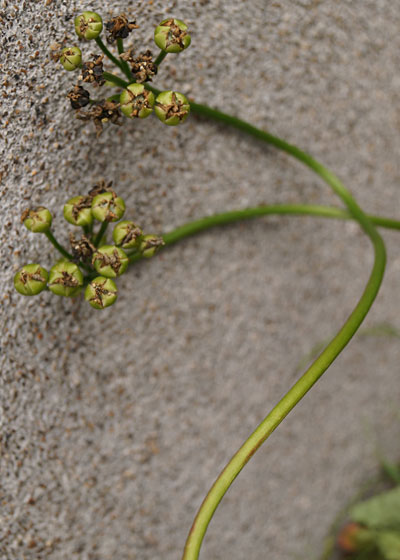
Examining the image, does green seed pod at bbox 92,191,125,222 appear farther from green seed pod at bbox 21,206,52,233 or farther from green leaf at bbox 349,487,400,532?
green leaf at bbox 349,487,400,532

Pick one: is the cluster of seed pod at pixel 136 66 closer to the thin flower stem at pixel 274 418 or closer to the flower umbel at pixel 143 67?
the flower umbel at pixel 143 67

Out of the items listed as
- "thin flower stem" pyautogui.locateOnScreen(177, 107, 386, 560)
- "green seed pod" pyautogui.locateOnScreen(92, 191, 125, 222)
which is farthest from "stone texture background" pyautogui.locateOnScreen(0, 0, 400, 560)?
"thin flower stem" pyautogui.locateOnScreen(177, 107, 386, 560)

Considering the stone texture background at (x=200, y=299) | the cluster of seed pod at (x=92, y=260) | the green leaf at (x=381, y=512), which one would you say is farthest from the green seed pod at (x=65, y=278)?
the green leaf at (x=381, y=512)

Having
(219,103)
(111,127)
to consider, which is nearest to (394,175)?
(219,103)

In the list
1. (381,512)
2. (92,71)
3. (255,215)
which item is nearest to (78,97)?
(92,71)

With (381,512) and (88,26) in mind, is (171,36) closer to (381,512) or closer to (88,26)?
(88,26)

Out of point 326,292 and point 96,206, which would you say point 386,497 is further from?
point 96,206
